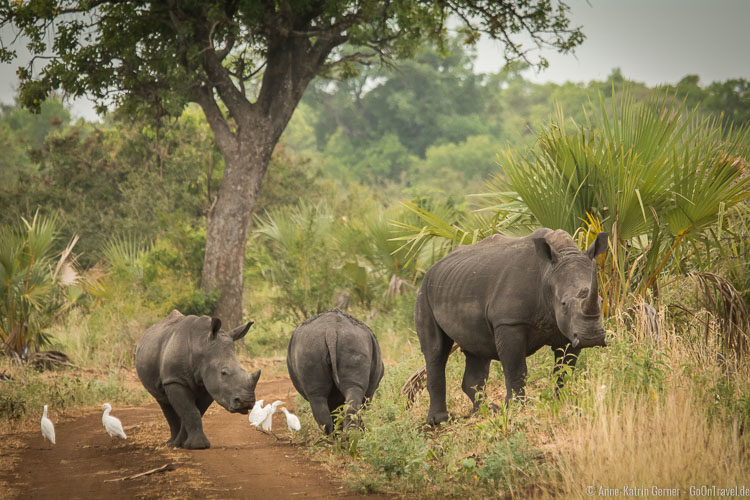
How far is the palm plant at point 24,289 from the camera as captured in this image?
13867mm

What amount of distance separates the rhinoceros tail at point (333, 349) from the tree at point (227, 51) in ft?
29.9

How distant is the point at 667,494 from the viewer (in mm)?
4891

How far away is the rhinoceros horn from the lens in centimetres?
593

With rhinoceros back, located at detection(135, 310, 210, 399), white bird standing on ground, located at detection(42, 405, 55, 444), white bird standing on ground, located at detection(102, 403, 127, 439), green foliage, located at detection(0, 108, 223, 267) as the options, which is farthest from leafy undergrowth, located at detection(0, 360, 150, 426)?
green foliage, located at detection(0, 108, 223, 267)

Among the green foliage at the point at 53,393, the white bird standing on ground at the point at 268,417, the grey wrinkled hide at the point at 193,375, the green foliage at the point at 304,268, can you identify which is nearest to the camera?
the grey wrinkled hide at the point at 193,375

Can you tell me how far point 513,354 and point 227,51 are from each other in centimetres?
1223

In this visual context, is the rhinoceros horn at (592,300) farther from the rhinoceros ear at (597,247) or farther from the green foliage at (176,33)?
the green foliage at (176,33)

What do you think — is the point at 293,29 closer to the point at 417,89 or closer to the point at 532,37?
the point at 532,37

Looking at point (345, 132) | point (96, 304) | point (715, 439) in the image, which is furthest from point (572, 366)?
point (345, 132)

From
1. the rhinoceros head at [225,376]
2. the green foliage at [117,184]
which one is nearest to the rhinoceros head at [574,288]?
the rhinoceros head at [225,376]

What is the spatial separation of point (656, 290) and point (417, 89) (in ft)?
155

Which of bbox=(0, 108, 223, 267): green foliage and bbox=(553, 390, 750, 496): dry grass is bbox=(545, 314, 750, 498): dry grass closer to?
bbox=(553, 390, 750, 496): dry grass

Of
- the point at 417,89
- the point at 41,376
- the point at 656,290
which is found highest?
the point at 417,89

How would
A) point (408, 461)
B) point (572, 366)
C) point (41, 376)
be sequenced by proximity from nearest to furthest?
1. point (408, 461)
2. point (572, 366)
3. point (41, 376)
